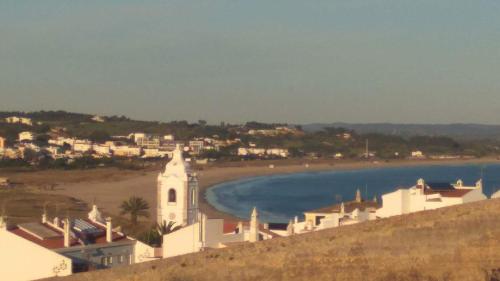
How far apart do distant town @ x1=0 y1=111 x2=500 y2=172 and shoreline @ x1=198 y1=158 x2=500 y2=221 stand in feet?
16.8

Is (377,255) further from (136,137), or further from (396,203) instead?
(136,137)

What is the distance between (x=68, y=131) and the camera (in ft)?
554

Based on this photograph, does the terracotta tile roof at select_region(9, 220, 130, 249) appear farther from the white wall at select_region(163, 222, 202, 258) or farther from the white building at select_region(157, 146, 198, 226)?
the white building at select_region(157, 146, 198, 226)

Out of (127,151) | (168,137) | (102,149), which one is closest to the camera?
(102,149)

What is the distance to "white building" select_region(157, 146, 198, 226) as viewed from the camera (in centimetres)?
3384

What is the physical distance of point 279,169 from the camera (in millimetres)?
133625

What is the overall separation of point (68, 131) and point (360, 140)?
180 feet

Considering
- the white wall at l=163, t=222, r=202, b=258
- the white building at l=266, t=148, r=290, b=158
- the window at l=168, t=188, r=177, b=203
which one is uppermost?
the window at l=168, t=188, r=177, b=203

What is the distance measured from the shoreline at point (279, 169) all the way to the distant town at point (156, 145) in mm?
5108

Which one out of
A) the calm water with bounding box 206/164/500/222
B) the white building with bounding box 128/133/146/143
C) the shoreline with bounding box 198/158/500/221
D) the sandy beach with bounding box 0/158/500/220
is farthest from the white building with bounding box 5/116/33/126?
the calm water with bounding box 206/164/500/222

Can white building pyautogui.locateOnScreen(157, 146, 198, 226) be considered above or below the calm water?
above

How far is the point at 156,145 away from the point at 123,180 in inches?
2238

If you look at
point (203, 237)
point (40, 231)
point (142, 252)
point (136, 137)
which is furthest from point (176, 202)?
point (136, 137)

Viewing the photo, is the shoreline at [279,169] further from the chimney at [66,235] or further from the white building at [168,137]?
the chimney at [66,235]
